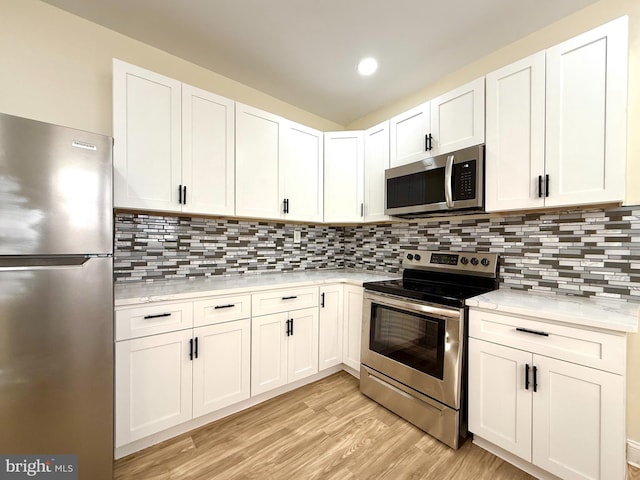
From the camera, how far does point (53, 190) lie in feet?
3.77

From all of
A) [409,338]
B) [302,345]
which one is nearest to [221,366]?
[302,345]

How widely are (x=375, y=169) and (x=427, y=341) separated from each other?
160cm

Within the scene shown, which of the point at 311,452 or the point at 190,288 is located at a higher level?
the point at 190,288

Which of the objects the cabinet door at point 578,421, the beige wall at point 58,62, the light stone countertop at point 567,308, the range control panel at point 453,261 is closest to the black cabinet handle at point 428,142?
the range control panel at point 453,261

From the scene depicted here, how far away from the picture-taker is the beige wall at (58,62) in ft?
5.14

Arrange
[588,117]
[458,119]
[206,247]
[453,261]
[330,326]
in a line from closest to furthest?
[588,117], [458,119], [453,261], [206,247], [330,326]

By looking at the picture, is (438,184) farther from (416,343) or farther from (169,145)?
(169,145)

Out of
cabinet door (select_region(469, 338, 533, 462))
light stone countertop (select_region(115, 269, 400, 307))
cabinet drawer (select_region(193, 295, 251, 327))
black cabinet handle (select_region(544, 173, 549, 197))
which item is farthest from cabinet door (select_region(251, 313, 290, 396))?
black cabinet handle (select_region(544, 173, 549, 197))

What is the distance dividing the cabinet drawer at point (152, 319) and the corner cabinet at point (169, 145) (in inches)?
26.3

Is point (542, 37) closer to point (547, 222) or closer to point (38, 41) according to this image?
point (547, 222)

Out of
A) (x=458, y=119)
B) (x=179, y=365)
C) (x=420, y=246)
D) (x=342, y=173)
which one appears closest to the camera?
(x=179, y=365)

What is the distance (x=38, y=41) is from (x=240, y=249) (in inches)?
74.2

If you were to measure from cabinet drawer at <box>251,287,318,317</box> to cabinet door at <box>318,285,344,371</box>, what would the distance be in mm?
125

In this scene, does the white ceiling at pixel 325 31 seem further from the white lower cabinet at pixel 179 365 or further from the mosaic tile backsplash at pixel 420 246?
the white lower cabinet at pixel 179 365
